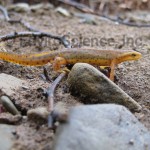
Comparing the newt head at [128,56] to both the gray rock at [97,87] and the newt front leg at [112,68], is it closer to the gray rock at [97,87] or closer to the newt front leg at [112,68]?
the newt front leg at [112,68]

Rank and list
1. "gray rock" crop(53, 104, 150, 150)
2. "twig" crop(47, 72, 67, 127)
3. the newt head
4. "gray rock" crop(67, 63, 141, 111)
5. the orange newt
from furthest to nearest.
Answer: the newt head, the orange newt, "gray rock" crop(67, 63, 141, 111), "twig" crop(47, 72, 67, 127), "gray rock" crop(53, 104, 150, 150)

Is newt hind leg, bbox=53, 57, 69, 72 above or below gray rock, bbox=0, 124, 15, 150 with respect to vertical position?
above

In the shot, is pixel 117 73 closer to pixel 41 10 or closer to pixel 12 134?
pixel 12 134

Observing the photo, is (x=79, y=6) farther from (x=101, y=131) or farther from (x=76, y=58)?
(x=101, y=131)

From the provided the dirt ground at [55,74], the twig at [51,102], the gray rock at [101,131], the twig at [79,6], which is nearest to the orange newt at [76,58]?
the dirt ground at [55,74]

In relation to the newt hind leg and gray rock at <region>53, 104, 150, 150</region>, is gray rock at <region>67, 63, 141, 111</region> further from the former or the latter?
the newt hind leg

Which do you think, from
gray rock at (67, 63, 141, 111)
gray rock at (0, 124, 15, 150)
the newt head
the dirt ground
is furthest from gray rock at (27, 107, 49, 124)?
the newt head

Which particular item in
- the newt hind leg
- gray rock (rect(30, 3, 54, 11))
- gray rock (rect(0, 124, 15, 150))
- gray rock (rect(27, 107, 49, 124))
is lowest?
gray rock (rect(0, 124, 15, 150))
